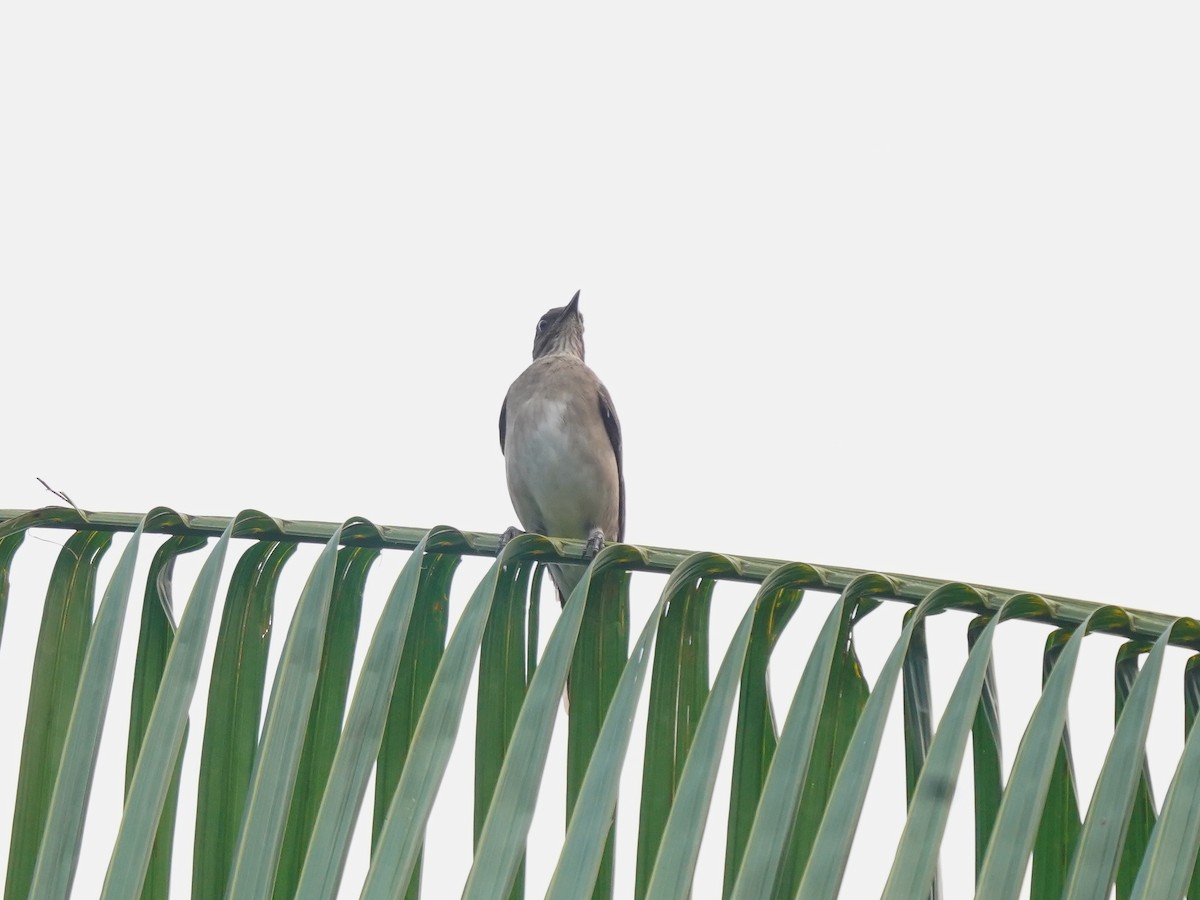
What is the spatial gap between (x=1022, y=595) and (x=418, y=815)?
1.29m

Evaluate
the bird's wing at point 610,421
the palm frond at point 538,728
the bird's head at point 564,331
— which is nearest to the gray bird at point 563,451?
the bird's wing at point 610,421

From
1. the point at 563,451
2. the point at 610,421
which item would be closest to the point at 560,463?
the point at 563,451

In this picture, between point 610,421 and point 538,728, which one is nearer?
point 538,728

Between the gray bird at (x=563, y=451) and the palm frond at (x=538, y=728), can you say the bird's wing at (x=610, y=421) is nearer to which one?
the gray bird at (x=563, y=451)

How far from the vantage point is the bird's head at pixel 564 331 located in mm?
9734

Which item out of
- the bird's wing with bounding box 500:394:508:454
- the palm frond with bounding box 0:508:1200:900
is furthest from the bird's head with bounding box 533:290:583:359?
the palm frond with bounding box 0:508:1200:900

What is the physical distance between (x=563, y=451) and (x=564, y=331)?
192cm

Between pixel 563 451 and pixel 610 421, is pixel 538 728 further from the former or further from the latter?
pixel 610 421

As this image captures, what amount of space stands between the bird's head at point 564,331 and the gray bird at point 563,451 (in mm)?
927

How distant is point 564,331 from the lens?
Answer: 32.1 ft

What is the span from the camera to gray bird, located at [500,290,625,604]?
8055 millimetres

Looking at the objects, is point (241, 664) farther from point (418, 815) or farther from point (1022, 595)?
point (1022, 595)

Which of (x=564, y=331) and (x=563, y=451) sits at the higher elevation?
(x=564, y=331)

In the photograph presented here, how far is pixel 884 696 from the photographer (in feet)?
8.75
